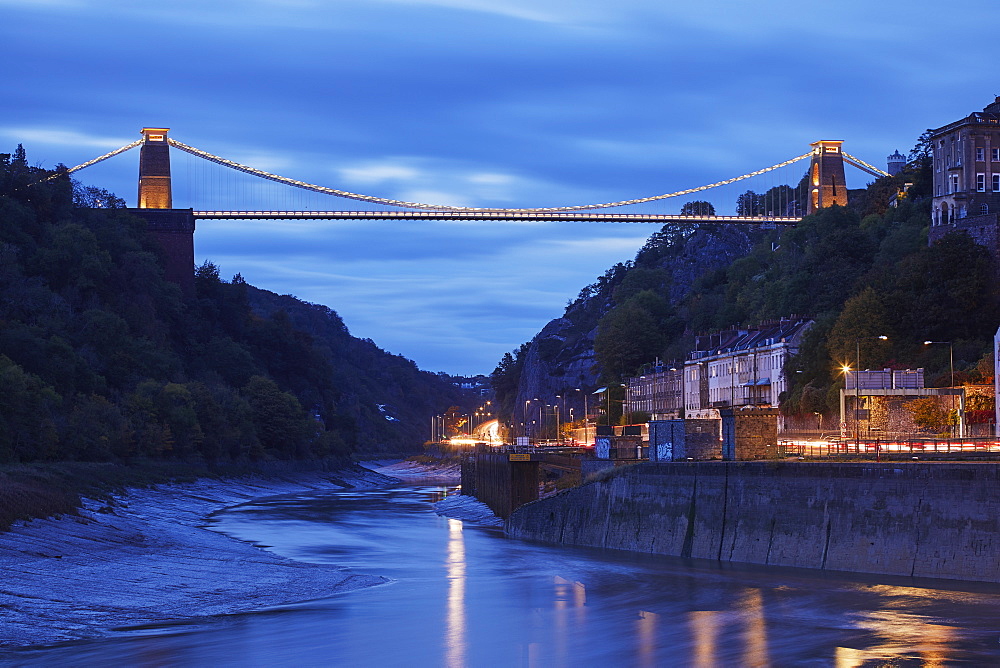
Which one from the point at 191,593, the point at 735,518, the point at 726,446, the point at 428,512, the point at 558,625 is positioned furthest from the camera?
the point at 428,512

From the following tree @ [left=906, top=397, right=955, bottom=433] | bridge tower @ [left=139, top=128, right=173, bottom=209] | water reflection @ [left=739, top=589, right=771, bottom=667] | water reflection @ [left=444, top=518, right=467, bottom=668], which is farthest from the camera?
bridge tower @ [left=139, top=128, right=173, bottom=209]

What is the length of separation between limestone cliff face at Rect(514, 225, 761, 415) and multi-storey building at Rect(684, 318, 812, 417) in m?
38.0

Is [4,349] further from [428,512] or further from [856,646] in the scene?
[856,646]

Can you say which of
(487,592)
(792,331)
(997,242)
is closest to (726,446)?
(487,592)

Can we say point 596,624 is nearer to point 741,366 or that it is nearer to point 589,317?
point 741,366

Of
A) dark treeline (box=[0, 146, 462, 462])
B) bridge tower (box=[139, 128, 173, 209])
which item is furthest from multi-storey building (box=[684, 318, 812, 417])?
bridge tower (box=[139, 128, 173, 209])

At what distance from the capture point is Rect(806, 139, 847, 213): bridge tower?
125312 mm

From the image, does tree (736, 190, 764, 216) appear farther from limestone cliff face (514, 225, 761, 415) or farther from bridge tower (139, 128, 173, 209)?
bridge tower (139, 128, 173, 209)

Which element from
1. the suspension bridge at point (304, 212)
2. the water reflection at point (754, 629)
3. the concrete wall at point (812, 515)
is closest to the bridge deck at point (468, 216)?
the suspension bridge at point (304, 212)

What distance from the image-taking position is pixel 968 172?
7662cm

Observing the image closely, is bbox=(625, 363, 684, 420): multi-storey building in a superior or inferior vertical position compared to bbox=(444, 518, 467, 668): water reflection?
superior

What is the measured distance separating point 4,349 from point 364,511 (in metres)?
21.8

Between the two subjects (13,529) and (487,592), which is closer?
(487,592)

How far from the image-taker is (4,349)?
214ft
